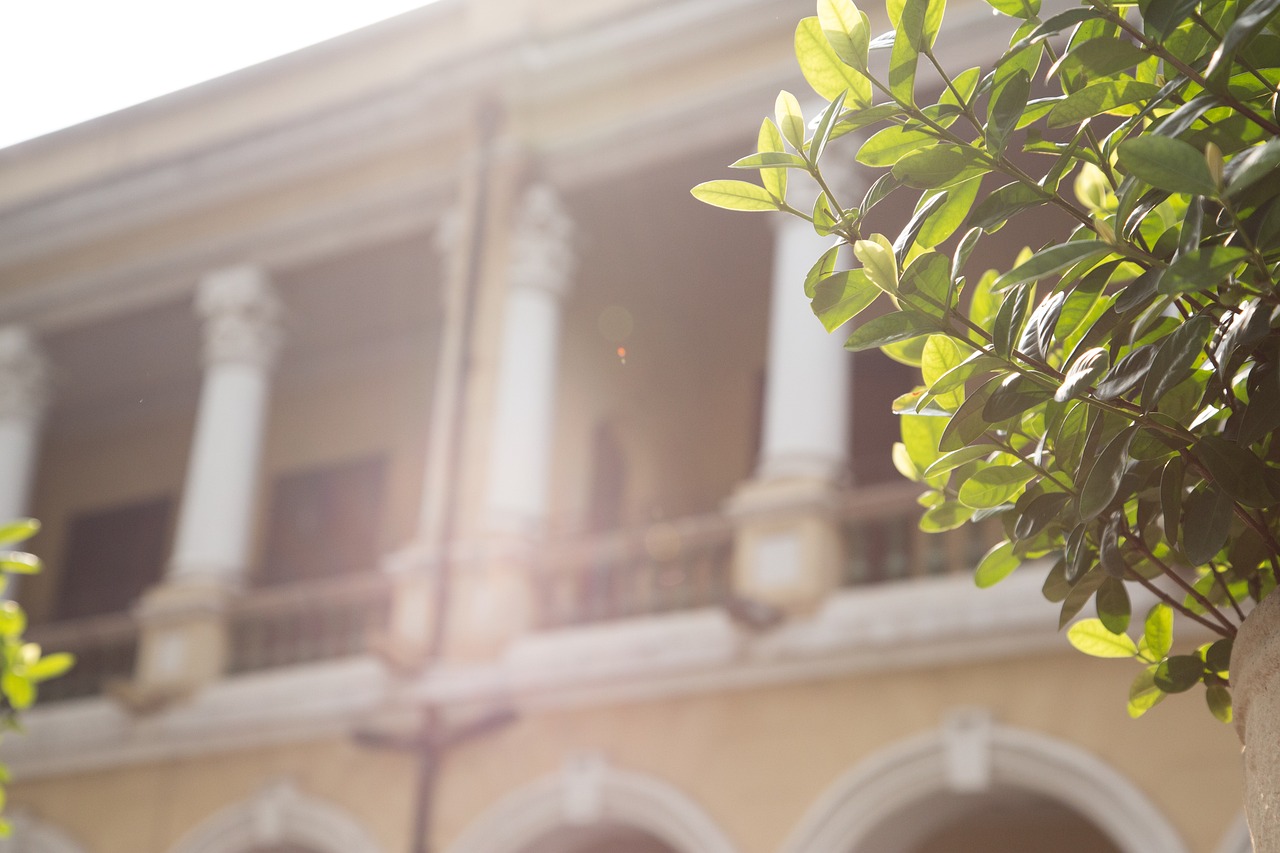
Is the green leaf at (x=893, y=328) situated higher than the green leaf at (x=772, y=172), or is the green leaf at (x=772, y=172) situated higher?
the green leaf at (x=772, y=172)

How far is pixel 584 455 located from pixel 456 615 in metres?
2.90

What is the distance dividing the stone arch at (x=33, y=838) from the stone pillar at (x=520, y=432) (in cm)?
317

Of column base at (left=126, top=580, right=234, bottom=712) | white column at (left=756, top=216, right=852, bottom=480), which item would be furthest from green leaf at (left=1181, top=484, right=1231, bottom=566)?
column base at (left=126, top=580, right=234, bottom=712)

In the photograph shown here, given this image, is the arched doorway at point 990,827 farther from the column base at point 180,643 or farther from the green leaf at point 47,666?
the green leaf at point 47,666

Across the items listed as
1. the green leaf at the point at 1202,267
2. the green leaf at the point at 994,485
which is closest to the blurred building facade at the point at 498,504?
the green leaf at the point at 994,485

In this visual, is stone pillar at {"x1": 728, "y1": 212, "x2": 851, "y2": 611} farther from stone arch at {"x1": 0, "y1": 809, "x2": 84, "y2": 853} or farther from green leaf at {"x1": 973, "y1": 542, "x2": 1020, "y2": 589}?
green leaf at {"x1": 973, "y1": 542, "x2": 1020, "y2": 589}

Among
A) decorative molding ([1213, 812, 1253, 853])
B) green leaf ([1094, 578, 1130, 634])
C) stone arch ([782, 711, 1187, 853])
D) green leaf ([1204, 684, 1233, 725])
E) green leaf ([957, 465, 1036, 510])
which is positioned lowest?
green leaf ([1204, 684, 1233, 725])

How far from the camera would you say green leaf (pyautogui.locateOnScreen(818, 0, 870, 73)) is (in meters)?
1.84

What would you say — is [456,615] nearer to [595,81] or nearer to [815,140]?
[595,81]

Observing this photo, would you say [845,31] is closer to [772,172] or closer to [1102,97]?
[772,172]

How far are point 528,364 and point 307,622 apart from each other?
89.9 inches

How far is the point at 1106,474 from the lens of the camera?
1797mm

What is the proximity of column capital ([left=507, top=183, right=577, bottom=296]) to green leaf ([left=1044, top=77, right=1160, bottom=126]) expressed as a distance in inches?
341

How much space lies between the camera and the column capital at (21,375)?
1218 cm
